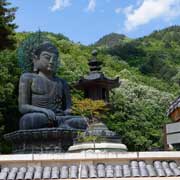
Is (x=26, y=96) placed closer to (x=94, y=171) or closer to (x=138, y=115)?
(x=94, y=171)

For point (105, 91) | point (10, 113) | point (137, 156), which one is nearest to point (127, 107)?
point (10, 113)

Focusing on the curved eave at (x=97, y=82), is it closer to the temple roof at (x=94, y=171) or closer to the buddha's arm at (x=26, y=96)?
the buddha's arm at (x=26, y=96)

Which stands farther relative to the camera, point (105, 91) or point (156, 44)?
point (156, 44)

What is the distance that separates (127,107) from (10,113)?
7.82 meters

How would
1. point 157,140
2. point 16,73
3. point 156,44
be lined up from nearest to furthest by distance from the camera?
point 16,73 < point 157,140 < point 156,44

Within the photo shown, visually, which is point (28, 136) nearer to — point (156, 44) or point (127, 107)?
point (127, 107)

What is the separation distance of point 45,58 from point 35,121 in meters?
2.06

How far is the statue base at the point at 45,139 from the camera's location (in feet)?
37.1

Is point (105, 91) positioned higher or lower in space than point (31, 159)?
higher

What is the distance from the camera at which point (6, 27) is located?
64.4ft

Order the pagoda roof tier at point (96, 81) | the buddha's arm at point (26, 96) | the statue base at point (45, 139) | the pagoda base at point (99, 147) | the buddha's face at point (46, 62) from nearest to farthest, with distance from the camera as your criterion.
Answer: the pagoda base at point (99, 147) < the statue base at point (45, 139) < the buddha's arm at point (26, 96) < the buddha's face at point (46, 62) < the pagoda roof tier at point (96, 81)

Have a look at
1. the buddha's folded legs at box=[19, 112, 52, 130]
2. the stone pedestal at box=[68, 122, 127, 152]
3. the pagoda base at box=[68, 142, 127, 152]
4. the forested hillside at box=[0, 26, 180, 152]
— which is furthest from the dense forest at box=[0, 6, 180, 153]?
the pagoda base at box=[68, 142, 127, 152]

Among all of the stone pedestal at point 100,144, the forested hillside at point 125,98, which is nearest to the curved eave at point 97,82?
the forested hillside at point 125,98

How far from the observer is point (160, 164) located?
6.64 m
